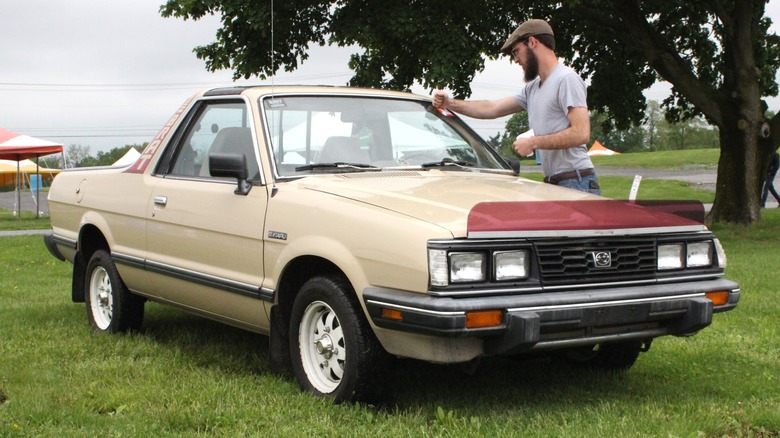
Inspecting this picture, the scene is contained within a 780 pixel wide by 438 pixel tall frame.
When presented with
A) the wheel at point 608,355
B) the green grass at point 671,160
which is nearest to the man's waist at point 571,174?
the wheel at point 608,355

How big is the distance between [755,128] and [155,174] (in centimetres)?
1447

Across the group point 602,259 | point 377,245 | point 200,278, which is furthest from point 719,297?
point 200,278

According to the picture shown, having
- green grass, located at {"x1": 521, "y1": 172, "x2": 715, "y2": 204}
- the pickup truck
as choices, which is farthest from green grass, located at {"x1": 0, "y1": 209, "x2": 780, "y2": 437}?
green grass, located at {"x1": 521, "y1": 172, "x2": 715, "y2": 204}

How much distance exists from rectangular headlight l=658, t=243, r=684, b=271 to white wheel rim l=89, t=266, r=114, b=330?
388 cm

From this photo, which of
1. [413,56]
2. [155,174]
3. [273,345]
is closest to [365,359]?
[273,345]

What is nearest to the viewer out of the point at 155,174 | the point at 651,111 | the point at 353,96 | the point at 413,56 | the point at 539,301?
the point at 539,301

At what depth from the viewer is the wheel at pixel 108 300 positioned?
660cm

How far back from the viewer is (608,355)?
18.1ft

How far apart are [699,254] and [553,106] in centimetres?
147

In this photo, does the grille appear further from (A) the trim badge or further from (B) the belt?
(B) the belt

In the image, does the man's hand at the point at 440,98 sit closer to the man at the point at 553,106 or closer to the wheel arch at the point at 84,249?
the man at the point at 553,106

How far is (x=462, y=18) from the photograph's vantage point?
17500 millimetres

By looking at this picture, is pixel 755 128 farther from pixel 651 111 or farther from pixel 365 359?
pixel 651 111

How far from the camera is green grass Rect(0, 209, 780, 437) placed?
4.25 m
